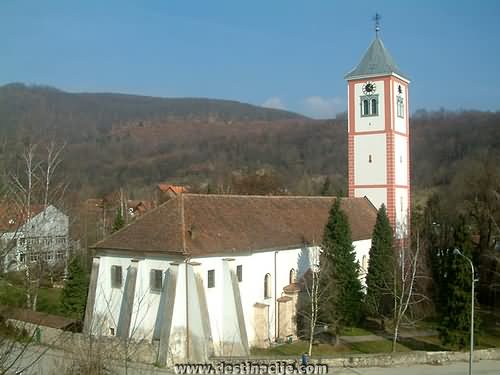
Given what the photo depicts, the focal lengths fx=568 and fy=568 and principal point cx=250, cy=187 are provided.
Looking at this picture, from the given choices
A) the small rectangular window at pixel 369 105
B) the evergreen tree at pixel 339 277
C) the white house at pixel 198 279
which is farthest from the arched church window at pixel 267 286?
the small rectangular window at pixel 369 105

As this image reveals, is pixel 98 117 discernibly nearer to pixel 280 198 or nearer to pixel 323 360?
pixel 280 198

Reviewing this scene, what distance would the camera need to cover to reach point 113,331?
28328 millimetres

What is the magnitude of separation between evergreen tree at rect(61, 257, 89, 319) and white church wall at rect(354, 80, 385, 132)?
76.8ft

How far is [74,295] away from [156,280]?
1002 cm

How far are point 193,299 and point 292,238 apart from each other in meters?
9.12

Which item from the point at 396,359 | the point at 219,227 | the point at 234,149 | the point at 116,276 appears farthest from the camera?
the point at 234,149

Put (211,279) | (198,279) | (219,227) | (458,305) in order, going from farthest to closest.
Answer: (219,227), (458,305), (211,279), (198,279)

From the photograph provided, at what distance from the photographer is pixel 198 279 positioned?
25.9 meters

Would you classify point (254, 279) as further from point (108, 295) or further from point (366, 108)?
point (366, 108)

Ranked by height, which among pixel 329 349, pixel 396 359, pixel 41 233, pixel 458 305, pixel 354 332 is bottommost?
pixel 329 349

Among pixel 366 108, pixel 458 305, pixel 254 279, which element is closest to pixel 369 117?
pixel 366 108

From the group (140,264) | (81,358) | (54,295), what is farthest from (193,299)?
(54,295)

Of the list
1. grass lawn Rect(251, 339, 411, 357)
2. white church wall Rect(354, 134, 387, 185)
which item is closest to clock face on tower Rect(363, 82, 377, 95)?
white church wall Rect(354, 134, 387, 185)

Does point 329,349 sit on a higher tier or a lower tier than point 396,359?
lower
